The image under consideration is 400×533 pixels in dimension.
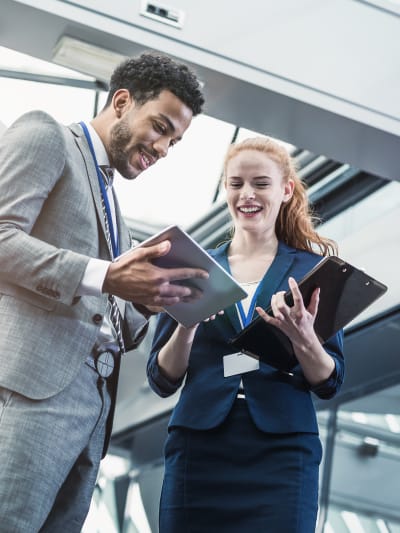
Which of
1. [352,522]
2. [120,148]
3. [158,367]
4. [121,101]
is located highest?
[121,101]

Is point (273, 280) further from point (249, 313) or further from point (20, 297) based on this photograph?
point (20, 297)

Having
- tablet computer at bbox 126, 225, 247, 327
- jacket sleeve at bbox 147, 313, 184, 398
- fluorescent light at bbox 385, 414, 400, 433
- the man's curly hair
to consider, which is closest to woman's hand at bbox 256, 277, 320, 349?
tablet computer at bbox 126, 225, 247, 327

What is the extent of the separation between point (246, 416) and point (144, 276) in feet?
2.56

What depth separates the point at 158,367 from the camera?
10.8 feet

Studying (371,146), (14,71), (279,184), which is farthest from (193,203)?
(279,184)

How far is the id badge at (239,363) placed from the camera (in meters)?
3.11

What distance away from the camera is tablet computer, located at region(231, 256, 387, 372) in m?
2.95

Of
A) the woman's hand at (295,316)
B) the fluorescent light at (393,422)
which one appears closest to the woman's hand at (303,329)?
the woman's hand at (295,316)

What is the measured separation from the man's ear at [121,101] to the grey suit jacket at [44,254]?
16.6 inches

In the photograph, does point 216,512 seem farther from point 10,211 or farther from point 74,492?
point 10,211

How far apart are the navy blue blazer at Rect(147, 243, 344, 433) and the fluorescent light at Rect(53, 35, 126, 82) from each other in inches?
113

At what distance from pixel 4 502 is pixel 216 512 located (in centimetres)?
84

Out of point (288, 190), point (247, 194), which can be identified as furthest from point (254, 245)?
point (288, 190)

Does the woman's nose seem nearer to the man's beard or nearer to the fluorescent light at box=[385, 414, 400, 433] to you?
the man's beard
